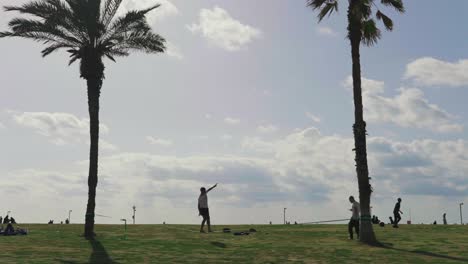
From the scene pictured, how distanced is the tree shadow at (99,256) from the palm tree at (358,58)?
9639 millimetres

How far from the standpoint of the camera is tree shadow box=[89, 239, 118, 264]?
1502 cm

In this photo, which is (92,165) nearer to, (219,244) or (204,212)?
(204,212)

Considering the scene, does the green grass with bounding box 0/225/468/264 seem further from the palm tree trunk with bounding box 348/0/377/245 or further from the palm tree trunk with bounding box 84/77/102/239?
the palm tree trunk with bounding box 84/77/102/239

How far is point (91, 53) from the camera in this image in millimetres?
26859

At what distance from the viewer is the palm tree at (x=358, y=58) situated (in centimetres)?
2134

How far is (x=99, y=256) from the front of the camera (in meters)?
16.3

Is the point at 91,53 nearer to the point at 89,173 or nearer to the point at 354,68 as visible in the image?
the point at 89,173

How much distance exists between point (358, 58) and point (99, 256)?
41.1ft

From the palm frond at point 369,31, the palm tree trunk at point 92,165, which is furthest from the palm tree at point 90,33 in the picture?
the palm frond at point 369,31

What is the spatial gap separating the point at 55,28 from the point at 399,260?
62.0ft

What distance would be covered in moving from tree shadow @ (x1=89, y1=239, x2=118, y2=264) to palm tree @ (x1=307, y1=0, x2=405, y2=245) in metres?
9.64

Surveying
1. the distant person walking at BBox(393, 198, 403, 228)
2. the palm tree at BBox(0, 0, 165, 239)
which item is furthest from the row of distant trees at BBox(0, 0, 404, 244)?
the distant person walking at BBox(393, 198, 403, 228)

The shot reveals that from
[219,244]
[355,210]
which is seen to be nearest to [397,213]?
[355,210]

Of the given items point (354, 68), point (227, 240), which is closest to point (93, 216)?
point (227, 240)
